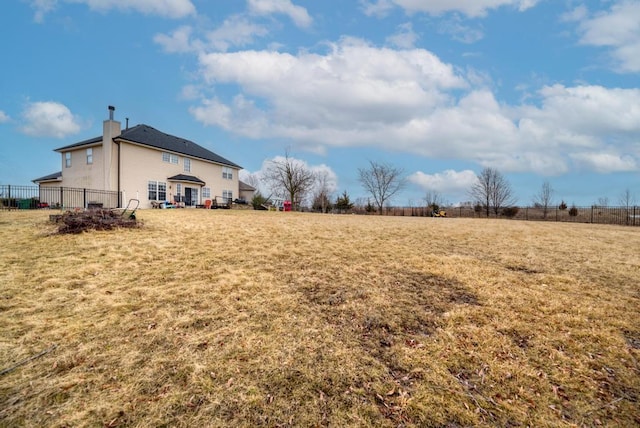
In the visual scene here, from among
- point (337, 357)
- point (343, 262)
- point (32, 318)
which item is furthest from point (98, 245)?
point (337, 357)

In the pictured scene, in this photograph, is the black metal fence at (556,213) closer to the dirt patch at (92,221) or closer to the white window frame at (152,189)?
the white window frame at (152,189)

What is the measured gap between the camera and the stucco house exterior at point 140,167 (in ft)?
73.7

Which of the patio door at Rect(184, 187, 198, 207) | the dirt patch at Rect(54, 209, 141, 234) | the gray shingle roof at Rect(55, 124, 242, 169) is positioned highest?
the gray shingle roof at Rect(55, 124, 242, 169)

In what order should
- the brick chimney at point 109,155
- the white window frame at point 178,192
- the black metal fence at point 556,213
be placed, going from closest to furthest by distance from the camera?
the brick chimney at point 109,155
the black metal fence at point 556,213
the white window frame at point 178,192

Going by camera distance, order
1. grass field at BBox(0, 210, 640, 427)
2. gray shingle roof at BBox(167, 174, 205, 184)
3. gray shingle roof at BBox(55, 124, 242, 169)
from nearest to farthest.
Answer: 1. grass field at BBox(0, 210, 640, 427)
2. gray shingle roof at BBox(55, 124, 242, 169)
3. gray shingle roof at BBox(167, 174, 205, 184)

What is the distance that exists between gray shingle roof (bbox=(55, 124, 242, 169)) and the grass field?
2011 centimetres

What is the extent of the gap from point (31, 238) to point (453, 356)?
9.89 metres

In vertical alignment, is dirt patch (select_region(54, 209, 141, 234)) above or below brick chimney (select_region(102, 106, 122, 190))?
below

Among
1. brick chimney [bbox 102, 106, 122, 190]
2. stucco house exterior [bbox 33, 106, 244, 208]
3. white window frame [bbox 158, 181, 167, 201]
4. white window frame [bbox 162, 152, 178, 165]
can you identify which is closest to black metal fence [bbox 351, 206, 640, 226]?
stucco house exterior [bbox 33, 106, 244, 208]

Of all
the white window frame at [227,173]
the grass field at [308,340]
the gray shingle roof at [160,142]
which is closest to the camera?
the grass field at [308,340]

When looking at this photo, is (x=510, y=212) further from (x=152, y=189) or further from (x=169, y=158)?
(x=152, y=189)

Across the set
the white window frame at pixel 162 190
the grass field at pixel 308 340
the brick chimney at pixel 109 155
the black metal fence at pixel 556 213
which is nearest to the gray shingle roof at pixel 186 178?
the white window frame at pixel 162 190

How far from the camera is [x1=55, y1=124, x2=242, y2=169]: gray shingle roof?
23906 mm

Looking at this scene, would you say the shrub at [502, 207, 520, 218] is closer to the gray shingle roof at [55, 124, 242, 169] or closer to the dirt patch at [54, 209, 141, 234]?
the gray shingle roof at [55, 124, 242, 169]
